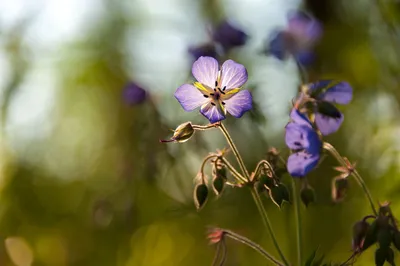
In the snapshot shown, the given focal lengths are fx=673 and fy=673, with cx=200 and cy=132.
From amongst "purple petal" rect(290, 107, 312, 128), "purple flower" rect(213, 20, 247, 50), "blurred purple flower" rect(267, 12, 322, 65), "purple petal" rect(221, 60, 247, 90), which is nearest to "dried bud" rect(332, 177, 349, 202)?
"purple petal" rect(290, 107, 312, 128)

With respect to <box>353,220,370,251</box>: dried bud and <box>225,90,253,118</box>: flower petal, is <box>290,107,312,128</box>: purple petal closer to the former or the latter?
<box>225,90,253,118</box>: flower petal

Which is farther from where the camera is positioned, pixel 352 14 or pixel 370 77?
pixel 352 14

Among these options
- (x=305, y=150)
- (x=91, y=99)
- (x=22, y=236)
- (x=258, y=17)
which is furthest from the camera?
(x=91, y=99)

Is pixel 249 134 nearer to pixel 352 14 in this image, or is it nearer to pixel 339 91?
pixel 339 91

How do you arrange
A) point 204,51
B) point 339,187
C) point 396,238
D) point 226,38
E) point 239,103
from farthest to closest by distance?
point 226,38 < point 204,51 < point 339,187 < point 239,103 < point 396,238

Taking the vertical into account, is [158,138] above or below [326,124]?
below

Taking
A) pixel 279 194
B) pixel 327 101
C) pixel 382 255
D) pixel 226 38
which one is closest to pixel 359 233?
pixel 382 255

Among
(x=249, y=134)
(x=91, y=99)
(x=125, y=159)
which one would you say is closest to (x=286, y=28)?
(x=249, y=134)

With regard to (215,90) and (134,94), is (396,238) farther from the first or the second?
(134,94)
